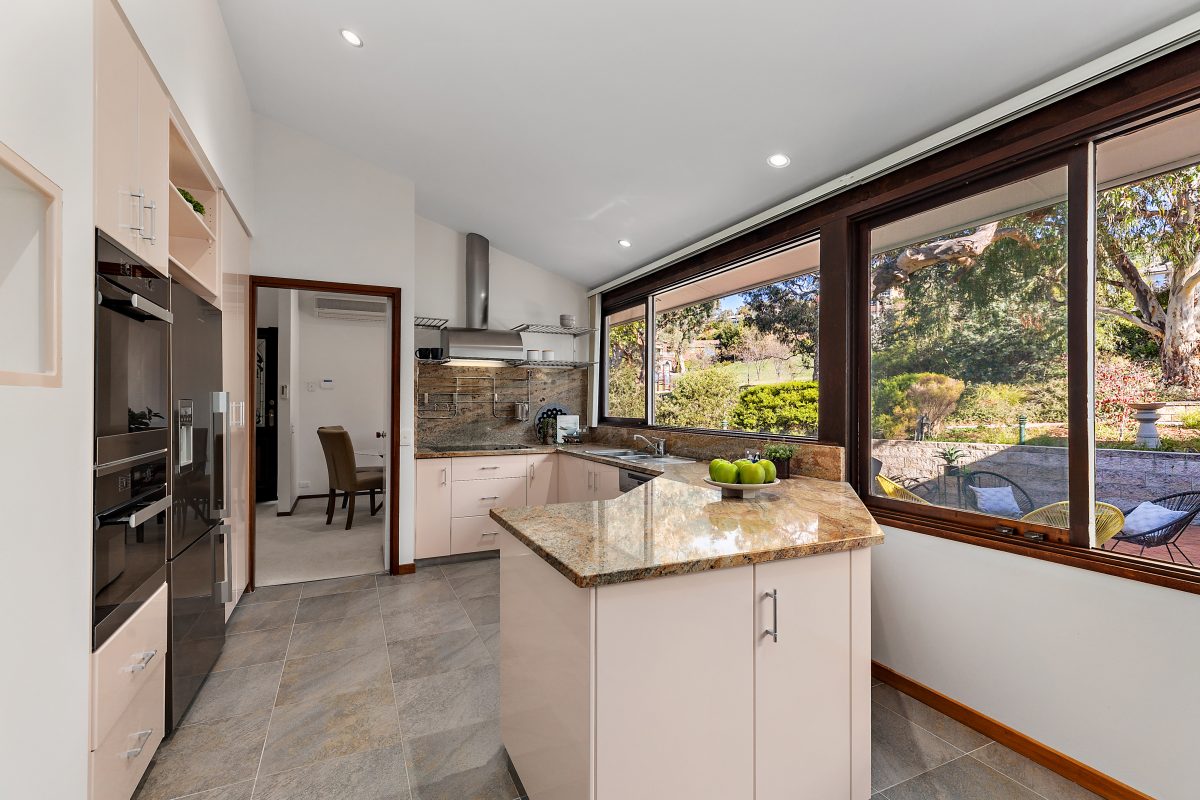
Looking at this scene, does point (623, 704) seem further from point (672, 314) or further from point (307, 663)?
point (672, 314)

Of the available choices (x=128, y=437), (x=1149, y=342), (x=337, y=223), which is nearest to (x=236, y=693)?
(x=128, y=437)

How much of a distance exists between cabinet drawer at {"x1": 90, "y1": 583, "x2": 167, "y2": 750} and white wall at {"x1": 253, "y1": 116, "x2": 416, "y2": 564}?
6.74 ft

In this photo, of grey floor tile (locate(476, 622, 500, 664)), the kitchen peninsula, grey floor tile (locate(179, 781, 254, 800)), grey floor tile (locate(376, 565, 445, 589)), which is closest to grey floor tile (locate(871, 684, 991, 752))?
the kitchen peninsula

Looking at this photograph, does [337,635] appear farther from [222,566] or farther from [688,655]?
[688,655]

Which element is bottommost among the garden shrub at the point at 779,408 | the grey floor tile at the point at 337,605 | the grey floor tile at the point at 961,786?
the grey floor tile at the point at 337,605

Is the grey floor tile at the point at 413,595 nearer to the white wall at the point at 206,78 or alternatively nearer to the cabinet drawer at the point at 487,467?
the cabinet drawer at the point at 487,467

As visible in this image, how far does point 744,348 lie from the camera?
3.56 metres

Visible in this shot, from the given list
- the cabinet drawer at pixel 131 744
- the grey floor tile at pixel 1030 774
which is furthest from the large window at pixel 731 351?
the cabinet drawer at pixel 131 744

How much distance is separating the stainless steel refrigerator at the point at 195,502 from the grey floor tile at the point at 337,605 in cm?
60

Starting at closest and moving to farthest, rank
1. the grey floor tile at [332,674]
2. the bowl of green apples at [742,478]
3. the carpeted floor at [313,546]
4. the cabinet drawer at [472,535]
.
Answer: the bowl of green apples at [742,478] < the grey floor tile at [332,674] < the carpeted floor at [313,546] < the cabinet drawer at [472,535]

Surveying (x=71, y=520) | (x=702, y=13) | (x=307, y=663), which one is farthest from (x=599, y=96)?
(x=307, y=663)

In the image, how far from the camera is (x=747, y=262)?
3.44 meters

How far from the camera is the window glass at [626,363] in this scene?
15.1ft

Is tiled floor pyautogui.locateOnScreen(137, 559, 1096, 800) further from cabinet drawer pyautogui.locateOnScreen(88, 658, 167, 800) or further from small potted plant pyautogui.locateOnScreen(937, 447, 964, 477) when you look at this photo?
small potted plant pyautogui.locateOnScreen(937, 447, 964, 477)
